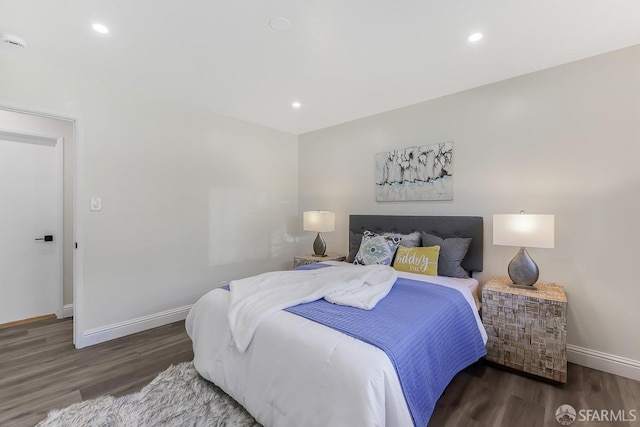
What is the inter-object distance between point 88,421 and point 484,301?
2.75 meters

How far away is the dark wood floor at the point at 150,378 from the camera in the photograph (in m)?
1.71

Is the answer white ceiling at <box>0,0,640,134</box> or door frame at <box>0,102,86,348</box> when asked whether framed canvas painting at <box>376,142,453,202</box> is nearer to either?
white ceiling at <box>0,0,640,134</box>

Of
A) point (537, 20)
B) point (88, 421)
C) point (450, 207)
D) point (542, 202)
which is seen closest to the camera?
point (88, 421)

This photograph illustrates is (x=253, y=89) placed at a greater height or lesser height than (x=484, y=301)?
greater

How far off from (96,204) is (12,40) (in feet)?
4.27

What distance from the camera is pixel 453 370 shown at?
1.71 meters

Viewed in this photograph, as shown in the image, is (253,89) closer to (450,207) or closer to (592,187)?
(450,207)

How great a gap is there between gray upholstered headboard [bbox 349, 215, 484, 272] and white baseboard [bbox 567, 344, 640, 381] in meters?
0.90

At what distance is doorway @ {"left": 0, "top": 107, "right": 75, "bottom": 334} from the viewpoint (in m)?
3.10

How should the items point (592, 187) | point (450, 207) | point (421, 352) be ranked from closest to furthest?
point (421, 352)
point (592, 187)
point (450, 207)

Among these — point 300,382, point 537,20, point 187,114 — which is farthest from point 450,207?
point 187,114

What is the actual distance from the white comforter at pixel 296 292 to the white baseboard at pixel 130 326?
157 cm

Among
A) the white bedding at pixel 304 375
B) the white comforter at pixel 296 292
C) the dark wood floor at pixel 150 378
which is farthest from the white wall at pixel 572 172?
the white bedding at pixel 304 375

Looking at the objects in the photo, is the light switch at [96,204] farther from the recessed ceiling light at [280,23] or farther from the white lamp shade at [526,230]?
the white lamp shade at [526,230]
